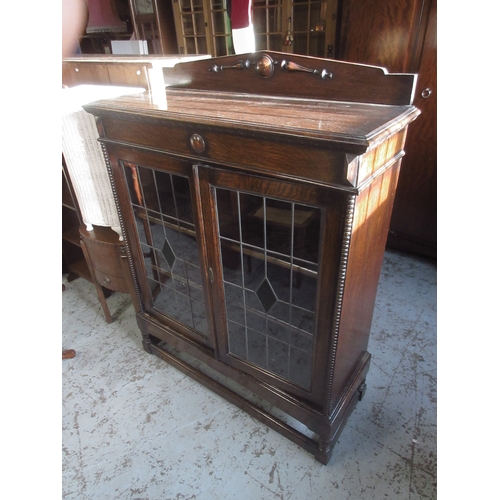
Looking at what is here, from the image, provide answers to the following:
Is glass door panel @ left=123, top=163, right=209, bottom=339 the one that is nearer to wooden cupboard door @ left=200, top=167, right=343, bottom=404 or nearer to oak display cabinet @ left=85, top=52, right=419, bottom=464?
oak display cabinet @ left=85, top=52, right=419, bottom=464

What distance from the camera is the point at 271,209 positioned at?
0.97 metres

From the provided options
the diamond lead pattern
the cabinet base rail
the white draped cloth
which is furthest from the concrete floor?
the white draped cloth

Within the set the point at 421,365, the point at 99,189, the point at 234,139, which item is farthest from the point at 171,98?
the point at 421,365

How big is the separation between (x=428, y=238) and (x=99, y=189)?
1.95 meters

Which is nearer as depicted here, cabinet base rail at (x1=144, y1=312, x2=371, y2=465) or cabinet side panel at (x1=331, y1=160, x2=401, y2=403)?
cabinet side panel at (x1=331, y1=160, x2=401, y2=403)

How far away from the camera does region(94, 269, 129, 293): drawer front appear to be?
1.74 m

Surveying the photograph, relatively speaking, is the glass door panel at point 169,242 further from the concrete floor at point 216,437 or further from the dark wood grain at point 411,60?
the dark wood grain at point 411,60

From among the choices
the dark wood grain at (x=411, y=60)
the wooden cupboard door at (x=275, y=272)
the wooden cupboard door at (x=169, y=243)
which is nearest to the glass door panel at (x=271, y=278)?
the wooden cupboard door at (x=275, y=272)

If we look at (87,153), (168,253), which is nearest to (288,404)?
(168,253)

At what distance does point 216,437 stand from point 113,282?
891 millimetres

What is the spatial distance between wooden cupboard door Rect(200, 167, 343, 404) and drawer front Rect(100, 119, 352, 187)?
40mm

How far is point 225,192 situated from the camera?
1040 mm

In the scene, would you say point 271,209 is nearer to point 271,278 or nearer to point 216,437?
point 271,278
